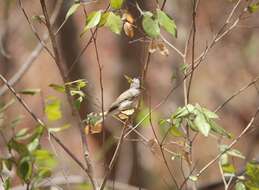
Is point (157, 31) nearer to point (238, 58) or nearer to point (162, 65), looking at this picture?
point (238, 58)

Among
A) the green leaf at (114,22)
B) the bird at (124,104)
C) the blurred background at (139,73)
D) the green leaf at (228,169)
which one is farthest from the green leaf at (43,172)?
the blurred background at (139,73)

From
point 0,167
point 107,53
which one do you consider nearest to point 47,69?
point 107,53

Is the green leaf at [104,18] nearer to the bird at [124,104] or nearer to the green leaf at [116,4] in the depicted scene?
the green leaf at [116,4]

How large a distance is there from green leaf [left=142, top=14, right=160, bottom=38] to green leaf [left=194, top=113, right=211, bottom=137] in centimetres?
20

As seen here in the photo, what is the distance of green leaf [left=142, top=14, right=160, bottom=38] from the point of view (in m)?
1.33

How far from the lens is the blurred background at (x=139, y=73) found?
3.30 meters

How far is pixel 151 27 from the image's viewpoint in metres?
1.34

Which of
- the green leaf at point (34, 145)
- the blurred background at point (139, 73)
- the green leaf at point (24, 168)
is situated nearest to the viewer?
the green leaf at point (24, 168)

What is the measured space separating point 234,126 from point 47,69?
2.22 m

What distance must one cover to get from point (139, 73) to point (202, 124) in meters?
1.49

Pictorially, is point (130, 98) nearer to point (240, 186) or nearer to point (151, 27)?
point (151, 27)

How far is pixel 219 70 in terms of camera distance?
6.09 meters

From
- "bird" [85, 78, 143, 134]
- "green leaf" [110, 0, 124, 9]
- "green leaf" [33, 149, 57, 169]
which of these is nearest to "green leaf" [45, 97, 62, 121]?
"green leaf" [33, 149, 57, 169]

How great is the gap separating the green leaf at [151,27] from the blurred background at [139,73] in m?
1.34
